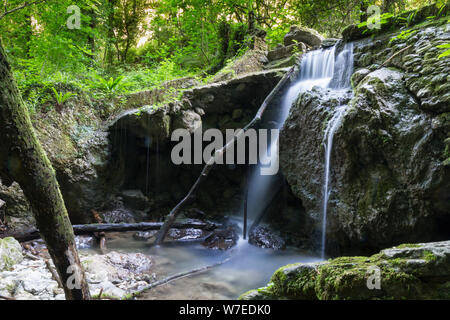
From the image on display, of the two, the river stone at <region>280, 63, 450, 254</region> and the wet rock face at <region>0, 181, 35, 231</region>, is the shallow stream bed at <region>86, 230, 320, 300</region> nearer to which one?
the river stone at <region>280, 63, 450, 254</region>

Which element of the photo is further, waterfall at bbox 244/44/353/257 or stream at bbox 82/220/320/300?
waterfall at bbox 244/44/353/257

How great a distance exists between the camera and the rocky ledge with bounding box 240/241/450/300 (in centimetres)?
164

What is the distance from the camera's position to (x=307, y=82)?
6648 mm

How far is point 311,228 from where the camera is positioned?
5055mm

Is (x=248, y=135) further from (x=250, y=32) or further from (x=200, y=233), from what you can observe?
(x=250, y=32)

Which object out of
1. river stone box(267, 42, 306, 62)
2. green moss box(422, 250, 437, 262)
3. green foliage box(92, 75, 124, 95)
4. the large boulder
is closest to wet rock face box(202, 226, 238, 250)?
green moss box(422, 250, 437, 262)

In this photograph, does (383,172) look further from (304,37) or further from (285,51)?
(304,37)

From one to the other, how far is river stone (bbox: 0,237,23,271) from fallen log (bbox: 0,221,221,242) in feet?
2.70

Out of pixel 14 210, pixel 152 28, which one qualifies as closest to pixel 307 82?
pixel 14 210

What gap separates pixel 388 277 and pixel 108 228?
16.8ft

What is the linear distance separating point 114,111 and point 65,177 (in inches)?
84.1

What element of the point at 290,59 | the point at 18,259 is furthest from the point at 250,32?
the point at 18,259

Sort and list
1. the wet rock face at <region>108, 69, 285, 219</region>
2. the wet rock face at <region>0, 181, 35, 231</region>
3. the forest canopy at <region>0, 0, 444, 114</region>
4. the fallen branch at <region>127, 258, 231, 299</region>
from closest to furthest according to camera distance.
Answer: the fallen branch at <region>127, 258, 231, 299</region>, the wet rock face at <region>0, 181, 35, 231</region>, the wet rock face at <region>108, 69, 285, 219</region>, the forest canopy at <region>0, 0, 444, 114</region>

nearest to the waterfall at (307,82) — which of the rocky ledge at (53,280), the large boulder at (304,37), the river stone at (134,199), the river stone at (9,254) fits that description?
the large boulder at (304,37)
